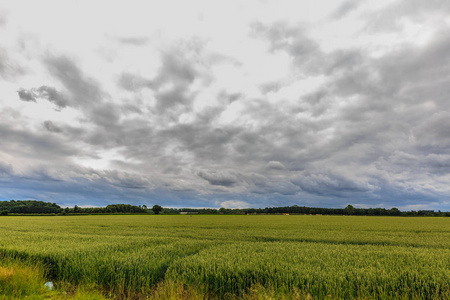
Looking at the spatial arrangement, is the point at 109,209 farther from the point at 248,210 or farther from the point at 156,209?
the point at 248,210

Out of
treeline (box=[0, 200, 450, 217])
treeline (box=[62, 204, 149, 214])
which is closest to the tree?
treeline (box=[0, 200, 450, 217])

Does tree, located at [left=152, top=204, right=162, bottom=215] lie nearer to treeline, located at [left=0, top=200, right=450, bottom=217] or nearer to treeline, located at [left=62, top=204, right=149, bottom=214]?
treeline, located at [left=0, top=200, right=450, bottom=217]

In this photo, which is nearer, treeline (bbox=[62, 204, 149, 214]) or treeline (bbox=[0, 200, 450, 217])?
treeline (bbox=[62, 204, 149, 214])

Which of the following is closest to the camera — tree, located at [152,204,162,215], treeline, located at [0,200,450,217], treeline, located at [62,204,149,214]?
treeline, located at [62,204,149,214]

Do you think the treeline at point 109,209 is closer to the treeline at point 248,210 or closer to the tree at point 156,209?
the treeline at point 248,210

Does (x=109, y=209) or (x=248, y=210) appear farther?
(x=248, y=210)

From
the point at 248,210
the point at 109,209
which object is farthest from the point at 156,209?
the point at 248,210

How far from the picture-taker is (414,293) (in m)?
6.14

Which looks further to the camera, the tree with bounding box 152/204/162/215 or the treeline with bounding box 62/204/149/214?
the tree with bounding box 152/204/162/215

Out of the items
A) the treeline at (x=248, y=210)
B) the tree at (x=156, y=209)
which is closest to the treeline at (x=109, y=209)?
the treeline at (x=248, y=210)

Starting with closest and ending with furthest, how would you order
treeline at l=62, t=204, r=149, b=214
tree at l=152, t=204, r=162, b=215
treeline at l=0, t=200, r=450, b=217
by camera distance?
treeline at l=62, t=204, r=149, b=214
treeline at l=0, t=200, r=450, b=217
tree at l=152, t=204, r=162, b=215

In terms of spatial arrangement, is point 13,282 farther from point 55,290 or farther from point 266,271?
point 266,271

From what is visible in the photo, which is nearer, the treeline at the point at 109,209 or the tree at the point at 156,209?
the treeline at the point at 109,209

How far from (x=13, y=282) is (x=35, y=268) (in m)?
1.86
